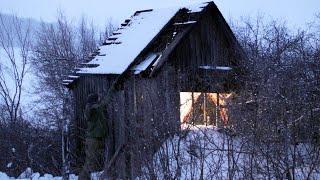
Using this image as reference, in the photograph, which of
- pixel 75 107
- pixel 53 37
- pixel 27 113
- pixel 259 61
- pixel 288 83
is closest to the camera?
pixel 288 83

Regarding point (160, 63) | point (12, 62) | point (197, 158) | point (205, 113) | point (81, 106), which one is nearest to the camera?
point (197, 158)

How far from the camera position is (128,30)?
15.4 metres

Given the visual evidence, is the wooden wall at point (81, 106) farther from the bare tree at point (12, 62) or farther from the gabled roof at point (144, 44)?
the bare tree at point (12, 62)

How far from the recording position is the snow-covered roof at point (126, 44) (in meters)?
13.3

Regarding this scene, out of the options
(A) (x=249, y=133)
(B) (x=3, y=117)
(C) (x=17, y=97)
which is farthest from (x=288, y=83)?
(C) (x=17, y=97)

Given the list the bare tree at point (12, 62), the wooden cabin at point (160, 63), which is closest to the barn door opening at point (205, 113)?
the wooden cabin at point (160, 63)

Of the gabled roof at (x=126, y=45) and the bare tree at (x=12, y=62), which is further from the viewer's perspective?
the bare tree at (x=12, y=62)

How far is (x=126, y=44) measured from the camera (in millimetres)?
14359

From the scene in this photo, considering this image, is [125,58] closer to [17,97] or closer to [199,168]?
[199,168]

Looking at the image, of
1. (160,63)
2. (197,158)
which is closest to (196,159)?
(197,158)

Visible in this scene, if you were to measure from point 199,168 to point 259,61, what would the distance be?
22.3ft

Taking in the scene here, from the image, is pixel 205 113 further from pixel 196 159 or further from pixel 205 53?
pixel 205 53

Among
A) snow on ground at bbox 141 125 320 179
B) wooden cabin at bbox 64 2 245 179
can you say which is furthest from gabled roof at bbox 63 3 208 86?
snow on ground at bbox 141 125 320 179

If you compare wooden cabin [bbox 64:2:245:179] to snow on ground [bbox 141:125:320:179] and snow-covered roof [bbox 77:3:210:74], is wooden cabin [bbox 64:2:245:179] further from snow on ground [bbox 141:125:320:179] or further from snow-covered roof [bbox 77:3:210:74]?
snow on ground [bbox 141:125:320:179]
